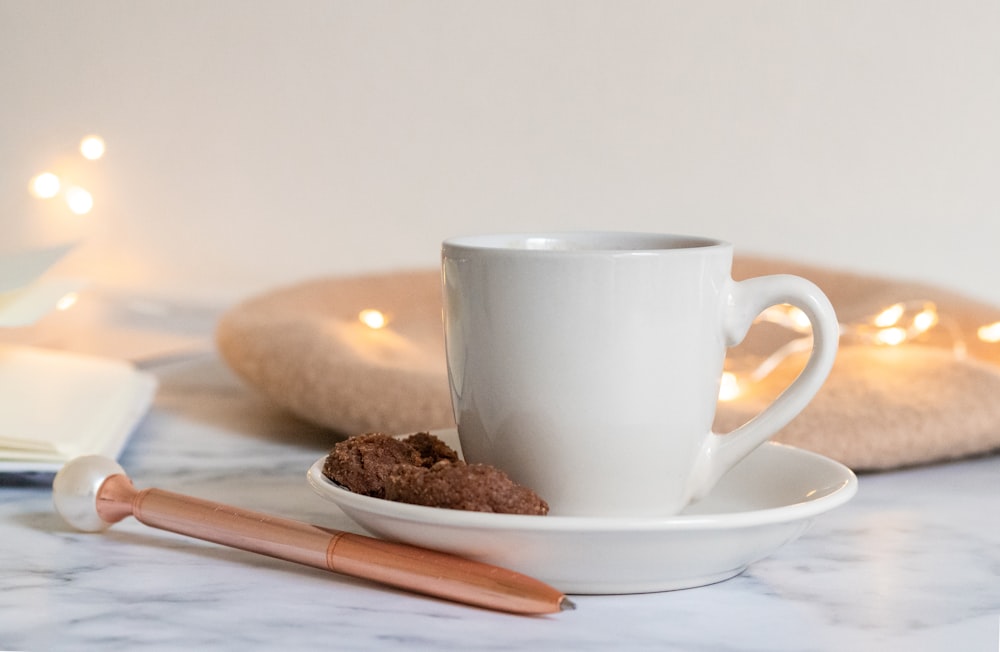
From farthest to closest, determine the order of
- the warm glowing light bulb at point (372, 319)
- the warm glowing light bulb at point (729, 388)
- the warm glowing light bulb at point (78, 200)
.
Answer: the warm glowing light bulb at point (78, 200) → the warm glowing light bulb at point (372, 319) → the warm glowing light bulb at point (729, 388)

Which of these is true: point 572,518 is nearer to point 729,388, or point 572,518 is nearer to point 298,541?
point 298,541

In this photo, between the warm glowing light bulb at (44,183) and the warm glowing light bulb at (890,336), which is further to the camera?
the warm glowing light bulb at (44,183)

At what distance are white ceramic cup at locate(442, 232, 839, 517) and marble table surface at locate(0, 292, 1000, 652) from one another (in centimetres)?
6

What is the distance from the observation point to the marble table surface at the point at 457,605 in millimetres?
432

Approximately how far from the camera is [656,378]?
1.62ft

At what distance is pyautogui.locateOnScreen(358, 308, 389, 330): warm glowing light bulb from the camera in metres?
1.04

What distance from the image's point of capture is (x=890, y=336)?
0.93 meters

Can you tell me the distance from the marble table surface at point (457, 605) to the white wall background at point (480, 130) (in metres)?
0.79

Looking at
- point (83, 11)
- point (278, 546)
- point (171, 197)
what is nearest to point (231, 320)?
point (278, 546)

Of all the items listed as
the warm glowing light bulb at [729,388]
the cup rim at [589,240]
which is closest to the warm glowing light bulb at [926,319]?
the warm glowing light bulb at [729,388]

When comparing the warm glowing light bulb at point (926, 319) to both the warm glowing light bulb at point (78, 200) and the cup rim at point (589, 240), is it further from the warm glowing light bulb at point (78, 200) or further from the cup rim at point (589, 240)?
the warm glowing light bulb at point (78, 200)

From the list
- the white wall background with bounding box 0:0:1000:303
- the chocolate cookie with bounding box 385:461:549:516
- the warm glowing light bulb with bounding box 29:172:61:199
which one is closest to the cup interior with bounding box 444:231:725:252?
the chocolate cookie with bounding box 385:461:549:516

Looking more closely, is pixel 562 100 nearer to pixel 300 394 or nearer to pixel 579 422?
pixel 300 394

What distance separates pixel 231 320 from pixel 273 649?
1.74ft
